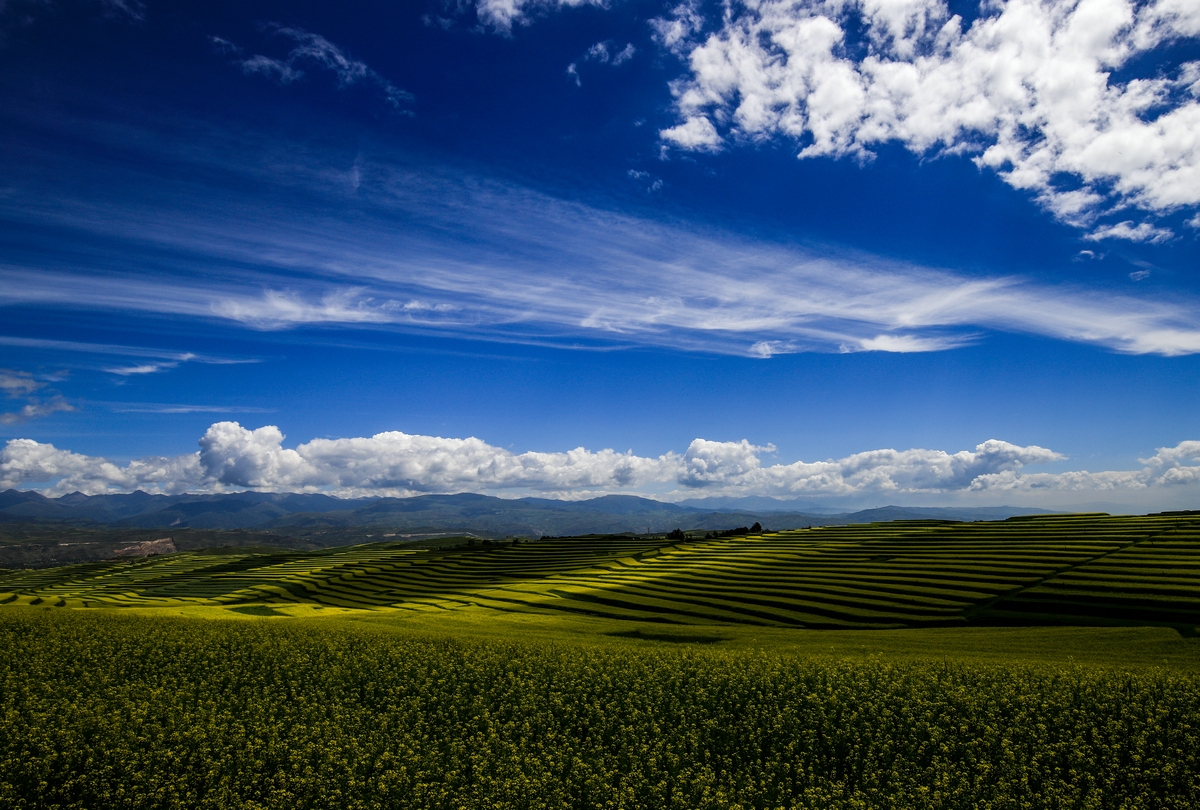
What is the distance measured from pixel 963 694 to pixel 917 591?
3555cm

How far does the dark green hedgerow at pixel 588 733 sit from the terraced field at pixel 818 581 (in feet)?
76.7

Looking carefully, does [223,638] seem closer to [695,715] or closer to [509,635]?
[509,635]

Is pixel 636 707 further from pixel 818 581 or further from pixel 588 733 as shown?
A: pixel 818 581

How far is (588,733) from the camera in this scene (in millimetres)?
22609

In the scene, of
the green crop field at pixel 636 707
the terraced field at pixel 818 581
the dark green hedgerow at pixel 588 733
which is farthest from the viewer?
the terraced field at pixel 818 581

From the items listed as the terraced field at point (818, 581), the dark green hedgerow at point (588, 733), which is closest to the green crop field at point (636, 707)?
the dark green hedgerow at point (588, 733)

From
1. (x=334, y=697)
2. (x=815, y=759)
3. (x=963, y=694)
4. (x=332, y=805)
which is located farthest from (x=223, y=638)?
(x=963, y=694)

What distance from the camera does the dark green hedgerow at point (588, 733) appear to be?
17469mm

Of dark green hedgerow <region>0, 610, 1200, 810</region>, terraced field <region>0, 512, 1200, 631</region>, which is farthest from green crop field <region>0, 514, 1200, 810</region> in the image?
terraced field <region>0, 512, 1200, 631</region>

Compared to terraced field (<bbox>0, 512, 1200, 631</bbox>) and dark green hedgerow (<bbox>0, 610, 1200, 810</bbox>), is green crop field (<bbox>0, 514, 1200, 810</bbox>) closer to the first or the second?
dark green hedgerow (<bbox>0, 610, 1200, 810</bbox>)

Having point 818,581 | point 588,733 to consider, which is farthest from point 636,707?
point 818,581

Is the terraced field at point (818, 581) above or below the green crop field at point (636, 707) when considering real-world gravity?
below

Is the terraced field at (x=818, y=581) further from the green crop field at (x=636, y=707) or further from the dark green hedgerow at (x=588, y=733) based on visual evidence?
the dark green hedgerow at (x=588, y=733)

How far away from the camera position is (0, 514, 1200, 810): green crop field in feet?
58.1
